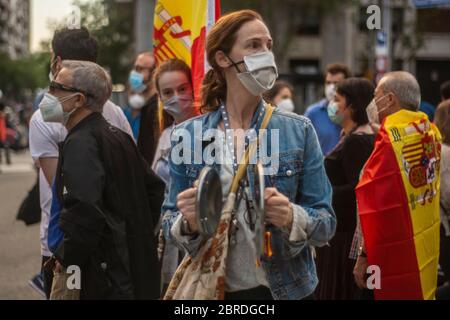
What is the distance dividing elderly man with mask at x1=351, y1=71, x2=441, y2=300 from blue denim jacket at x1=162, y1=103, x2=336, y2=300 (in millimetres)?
1455

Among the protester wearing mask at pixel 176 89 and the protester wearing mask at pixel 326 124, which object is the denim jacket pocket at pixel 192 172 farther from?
the protester wearing mask at pixel 326 124

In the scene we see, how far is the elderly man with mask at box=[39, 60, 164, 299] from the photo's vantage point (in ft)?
13.1

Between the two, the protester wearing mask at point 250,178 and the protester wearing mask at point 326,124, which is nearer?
the protester wearing mask at point 250,178

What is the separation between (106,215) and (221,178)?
1261 mm

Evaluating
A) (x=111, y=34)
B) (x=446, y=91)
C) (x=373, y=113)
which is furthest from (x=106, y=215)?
(x=111, y=34)

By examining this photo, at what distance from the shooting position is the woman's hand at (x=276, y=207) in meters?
2.89

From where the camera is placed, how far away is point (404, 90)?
16.7 feet

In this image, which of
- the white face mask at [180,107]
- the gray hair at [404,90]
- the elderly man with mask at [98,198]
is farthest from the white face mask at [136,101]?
the elderly man with mask at [98,198]

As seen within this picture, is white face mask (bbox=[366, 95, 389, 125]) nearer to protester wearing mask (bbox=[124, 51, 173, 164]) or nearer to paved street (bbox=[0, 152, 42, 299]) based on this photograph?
protester wearing mask (bbox=[124, 51, 173, 164])

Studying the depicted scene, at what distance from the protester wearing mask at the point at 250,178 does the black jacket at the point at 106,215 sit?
83cm

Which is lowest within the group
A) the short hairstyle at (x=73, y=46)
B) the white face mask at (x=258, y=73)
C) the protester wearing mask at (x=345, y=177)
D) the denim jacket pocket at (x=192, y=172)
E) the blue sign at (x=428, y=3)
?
the protester wearing mask at (x=345, y=177)

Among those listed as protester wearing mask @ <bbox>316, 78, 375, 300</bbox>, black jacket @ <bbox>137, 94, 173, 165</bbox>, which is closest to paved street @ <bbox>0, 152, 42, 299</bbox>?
black jacket @ <bbox>137, 94, 173, 165</bbox>

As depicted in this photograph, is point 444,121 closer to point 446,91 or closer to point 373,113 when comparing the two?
point 373,113
